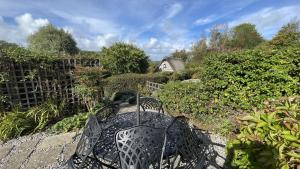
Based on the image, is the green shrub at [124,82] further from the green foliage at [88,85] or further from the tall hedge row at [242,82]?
the tall hedge row at [242,82]

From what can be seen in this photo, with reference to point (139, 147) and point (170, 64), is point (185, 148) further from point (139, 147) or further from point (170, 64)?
point (170, 64)

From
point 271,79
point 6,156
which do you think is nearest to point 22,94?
point 6,156

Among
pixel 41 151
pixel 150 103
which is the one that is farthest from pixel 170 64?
pixel 41 151

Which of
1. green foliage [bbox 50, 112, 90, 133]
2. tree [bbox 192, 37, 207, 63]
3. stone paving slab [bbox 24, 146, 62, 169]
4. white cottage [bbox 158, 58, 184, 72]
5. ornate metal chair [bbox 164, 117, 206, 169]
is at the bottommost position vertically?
stone paving slab [bbox 24, 146, 62, 169]

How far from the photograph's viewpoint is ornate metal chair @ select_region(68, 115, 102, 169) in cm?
171

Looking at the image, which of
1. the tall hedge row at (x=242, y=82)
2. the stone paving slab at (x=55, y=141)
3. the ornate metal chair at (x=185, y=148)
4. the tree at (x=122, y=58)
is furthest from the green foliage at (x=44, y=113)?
the tree at (x=122, y=58)

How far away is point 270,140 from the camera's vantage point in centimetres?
167

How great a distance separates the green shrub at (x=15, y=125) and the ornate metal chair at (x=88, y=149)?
313 centimetres

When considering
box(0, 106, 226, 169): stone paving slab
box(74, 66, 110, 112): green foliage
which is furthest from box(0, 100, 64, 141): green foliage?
box(74, 66, 110, 112): green foliage

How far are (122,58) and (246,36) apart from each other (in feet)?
93.5

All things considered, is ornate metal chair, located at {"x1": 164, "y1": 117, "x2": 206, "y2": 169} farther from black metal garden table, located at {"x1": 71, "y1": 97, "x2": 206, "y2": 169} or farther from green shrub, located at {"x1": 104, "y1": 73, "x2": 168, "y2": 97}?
green shrub, located at {"x1": 104, "y1": 73, "x2": 168, "y2": 97}

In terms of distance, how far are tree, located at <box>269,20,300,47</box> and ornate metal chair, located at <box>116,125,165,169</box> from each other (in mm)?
21097

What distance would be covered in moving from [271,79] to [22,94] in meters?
6.13

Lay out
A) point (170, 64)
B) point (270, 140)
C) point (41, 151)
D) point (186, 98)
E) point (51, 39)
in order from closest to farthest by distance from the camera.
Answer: point (270, 140)
point (41, 151)
point (186, 98)
point (51, 39)
point (170, 64)
